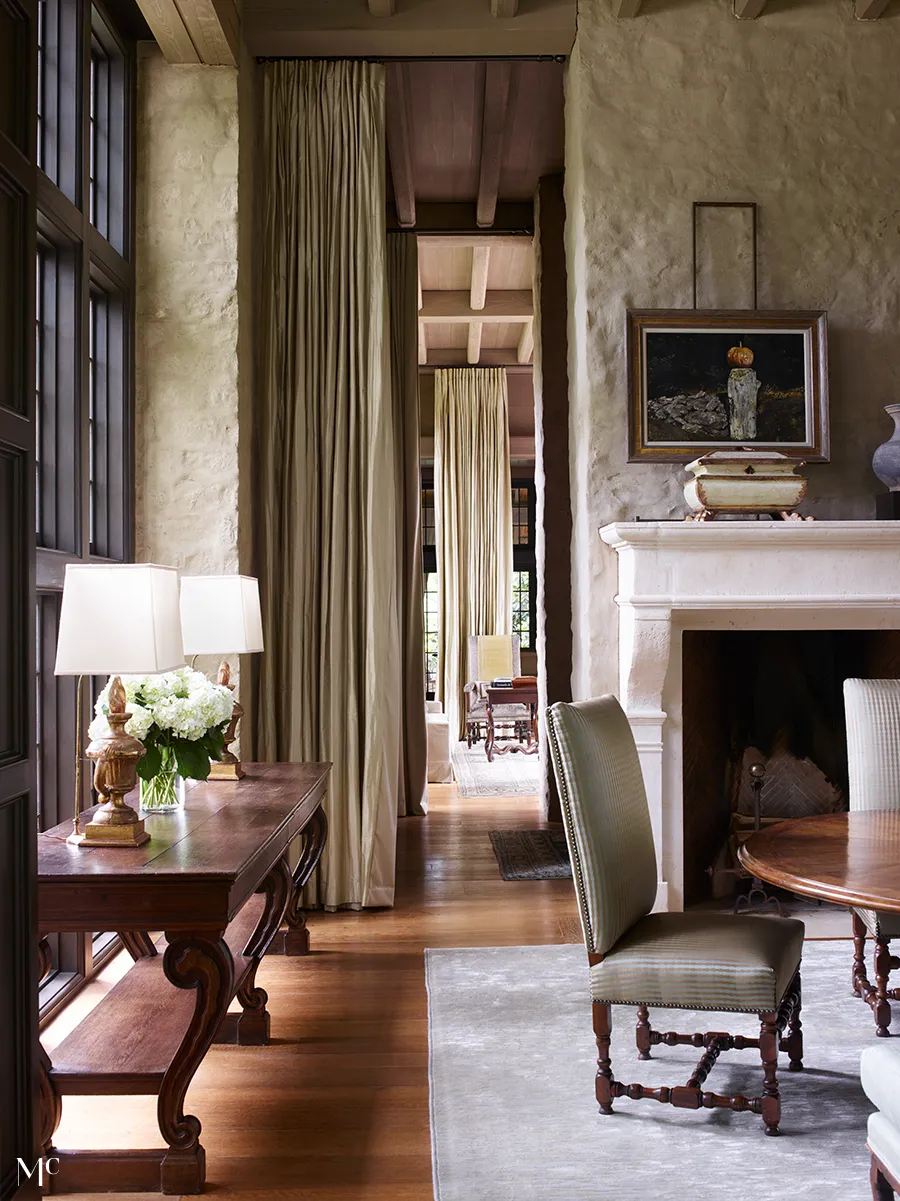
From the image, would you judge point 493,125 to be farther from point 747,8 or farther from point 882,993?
point 882,993

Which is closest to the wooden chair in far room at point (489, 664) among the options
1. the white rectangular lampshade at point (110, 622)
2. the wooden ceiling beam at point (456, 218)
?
the wooden ceiling beam at point (456, 218)

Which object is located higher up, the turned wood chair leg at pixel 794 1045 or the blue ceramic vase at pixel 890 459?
the blue ceramic vase at pixel 890 459

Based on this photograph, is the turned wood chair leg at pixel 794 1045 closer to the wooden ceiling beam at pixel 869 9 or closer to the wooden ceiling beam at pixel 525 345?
the wooden ceiling beam at pixel 869 9

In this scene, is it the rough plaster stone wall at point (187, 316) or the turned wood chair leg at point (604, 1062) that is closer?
the turned wood chair leg at point (604, 1062)

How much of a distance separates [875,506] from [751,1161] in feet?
9.32

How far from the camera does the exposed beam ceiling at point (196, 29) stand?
152 inches

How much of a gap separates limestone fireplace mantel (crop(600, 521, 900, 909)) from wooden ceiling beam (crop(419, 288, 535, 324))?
4939 millimetres

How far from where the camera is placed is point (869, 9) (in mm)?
4488

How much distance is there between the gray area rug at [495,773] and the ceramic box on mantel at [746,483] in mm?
3003

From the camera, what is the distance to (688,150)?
14.9 feet

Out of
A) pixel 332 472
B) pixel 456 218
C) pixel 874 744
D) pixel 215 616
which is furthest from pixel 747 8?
pixel 215 616

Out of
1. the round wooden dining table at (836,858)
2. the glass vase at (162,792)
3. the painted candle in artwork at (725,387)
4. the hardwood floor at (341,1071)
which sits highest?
the painted candle in artwork at (725,387)

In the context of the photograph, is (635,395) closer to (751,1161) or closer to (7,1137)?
(751,1161)

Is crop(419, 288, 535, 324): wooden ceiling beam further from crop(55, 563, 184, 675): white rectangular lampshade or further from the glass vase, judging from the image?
crop(55, 563, 184, 675): white rectangular lampshade
